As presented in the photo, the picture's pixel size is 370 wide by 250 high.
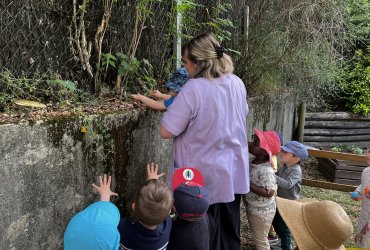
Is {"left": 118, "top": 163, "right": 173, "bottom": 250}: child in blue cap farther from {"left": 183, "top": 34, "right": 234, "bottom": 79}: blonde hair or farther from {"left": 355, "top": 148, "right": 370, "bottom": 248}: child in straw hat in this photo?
{"left": 355, "top": 148, "right": 370, "bottom": 248}: child in straw hat

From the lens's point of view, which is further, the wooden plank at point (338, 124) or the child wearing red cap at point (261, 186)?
the wooden plank at point (338, 124)

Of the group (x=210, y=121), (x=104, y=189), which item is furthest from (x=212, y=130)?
(x=104, y=189)

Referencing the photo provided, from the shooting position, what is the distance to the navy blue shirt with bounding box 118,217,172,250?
7.07 feet

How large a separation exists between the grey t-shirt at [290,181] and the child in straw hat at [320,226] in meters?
0.97

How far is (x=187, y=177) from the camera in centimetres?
236

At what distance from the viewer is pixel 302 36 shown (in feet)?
19.2

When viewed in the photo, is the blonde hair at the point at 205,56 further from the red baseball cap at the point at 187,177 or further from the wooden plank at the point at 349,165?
the wooden plank at the point at 349,165

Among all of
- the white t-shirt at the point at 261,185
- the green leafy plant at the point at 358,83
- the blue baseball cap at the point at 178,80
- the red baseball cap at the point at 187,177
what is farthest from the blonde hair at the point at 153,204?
the green leafy plant at the point at 358,83

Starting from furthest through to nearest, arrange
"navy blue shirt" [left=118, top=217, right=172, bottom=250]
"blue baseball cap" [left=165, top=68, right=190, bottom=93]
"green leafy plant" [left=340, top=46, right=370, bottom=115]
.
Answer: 1. "green leafy plant" [left=340, top=46, right=370, bottom=115]
2. "blue baseball cap" [left=165, top=68, right=190, bottom=93]
3. "navy blue shirt" [left=118, top=217, right=172, bottom=250]

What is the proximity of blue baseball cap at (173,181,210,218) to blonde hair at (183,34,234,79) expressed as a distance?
735mm

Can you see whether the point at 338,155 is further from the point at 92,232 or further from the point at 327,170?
the point at 92,232

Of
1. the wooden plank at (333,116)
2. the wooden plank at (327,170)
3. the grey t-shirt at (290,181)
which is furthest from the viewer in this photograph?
the wooden plank at (333,116)

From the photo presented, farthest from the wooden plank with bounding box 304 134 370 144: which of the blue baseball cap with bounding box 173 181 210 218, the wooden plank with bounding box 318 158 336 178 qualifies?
the blue baseball cap with bounding box 173 181 210 218

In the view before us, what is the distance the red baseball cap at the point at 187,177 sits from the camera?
235 cm
